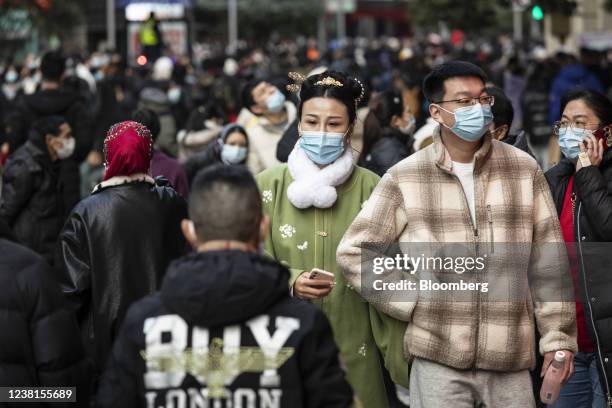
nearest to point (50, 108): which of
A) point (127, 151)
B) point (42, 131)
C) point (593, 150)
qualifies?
point (42, 131)

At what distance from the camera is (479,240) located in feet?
17.1

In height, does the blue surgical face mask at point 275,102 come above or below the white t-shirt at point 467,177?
above

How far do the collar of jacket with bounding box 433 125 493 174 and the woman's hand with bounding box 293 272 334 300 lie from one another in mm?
661

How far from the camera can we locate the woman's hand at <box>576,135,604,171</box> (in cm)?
613

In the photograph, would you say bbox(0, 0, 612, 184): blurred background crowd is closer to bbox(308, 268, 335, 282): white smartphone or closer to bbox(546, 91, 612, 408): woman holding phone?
bbox(546, 91, 612, 408): woman holding phone

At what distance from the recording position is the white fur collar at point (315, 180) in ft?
18.9

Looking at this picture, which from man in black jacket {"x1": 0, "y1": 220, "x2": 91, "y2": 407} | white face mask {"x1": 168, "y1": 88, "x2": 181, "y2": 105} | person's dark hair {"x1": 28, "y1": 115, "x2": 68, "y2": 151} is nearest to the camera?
man in black jacket {"x1": 0, "y1": 220, "x2": 91, "y2": 407}

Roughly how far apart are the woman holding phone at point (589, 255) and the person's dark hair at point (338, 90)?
104 cm

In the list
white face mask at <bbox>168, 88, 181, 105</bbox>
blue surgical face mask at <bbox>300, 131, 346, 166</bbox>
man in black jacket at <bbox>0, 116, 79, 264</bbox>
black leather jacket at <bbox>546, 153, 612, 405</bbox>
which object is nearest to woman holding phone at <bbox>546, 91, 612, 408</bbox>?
black leather jacket at <bbox>546, 153, 612, 405</bbox>

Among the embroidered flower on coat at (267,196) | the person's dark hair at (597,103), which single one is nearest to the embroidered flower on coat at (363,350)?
the embroidered flower on coat at (267,196)

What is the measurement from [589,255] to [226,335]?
8.47ft

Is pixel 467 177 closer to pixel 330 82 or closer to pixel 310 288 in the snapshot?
pixel 310 288

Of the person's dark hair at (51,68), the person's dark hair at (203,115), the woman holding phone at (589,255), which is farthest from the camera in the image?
the person's dark hair at (51,68)

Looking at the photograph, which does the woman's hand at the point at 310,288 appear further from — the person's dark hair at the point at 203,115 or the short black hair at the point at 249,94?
the person's dark hair at the point at 203,115
